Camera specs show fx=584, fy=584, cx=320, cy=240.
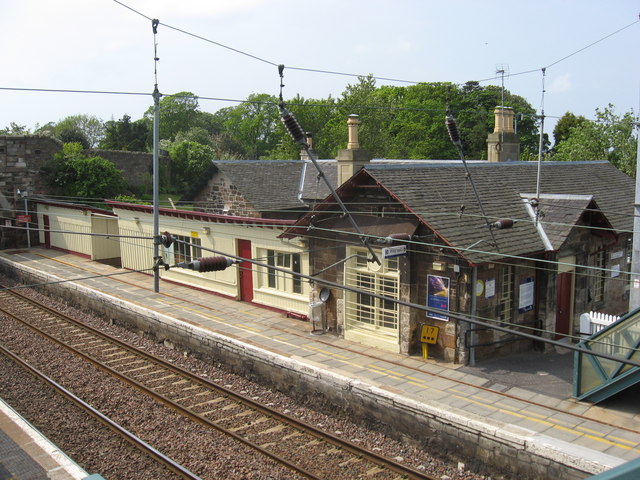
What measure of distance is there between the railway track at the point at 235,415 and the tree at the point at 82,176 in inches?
645

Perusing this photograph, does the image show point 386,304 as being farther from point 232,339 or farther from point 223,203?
point 223,203

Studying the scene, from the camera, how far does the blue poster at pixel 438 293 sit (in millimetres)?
13211

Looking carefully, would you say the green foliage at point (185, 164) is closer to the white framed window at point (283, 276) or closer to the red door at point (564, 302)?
the white framed window at point (283, 276)

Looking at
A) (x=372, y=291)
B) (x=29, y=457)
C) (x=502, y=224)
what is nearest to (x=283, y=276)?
(x=372, y=291)

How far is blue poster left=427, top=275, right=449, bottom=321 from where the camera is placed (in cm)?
1321

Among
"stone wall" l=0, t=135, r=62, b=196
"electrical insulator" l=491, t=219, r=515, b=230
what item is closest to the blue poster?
"electrical insulator" l=491, t=219, r=515, b=230

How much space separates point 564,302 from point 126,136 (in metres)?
47.4

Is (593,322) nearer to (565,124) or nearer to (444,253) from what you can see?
(444,253)

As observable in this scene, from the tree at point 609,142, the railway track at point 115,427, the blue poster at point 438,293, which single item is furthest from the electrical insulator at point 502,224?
the tree at point 609,142

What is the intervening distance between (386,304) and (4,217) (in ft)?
77.3

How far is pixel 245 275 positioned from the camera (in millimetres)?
19516

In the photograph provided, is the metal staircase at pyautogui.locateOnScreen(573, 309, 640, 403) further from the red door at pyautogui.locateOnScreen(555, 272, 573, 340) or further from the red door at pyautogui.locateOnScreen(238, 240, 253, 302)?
the red door at pyautogui.locateOnScreen(238, 240, 253, 302)

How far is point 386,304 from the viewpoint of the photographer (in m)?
14.7

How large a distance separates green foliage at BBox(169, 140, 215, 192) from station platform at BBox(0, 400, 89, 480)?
120 feet
